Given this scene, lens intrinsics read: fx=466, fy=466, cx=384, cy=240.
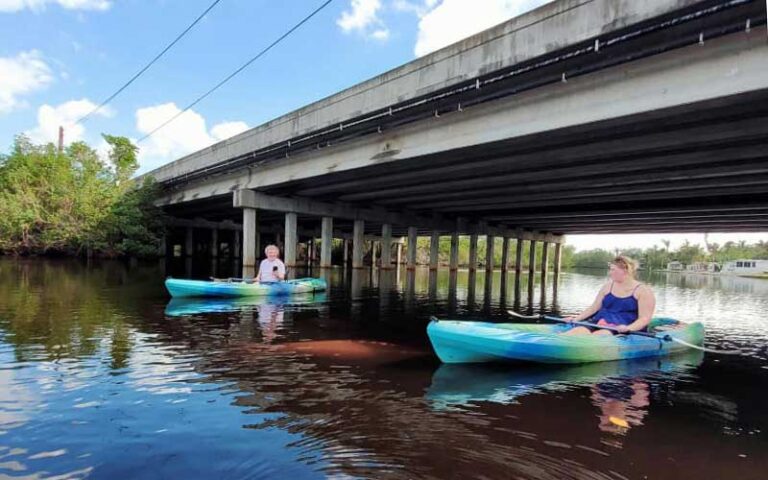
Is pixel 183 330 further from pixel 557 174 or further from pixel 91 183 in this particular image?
pixel 91 183

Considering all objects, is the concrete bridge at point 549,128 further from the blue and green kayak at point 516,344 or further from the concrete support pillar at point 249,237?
the blue and green kayak at point 516,344

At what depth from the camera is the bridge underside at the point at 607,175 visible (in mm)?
12836

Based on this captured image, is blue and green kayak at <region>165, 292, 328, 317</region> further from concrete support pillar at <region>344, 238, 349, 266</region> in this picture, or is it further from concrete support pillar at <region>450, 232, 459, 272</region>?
concrete support pillar at <region>344, 238, 349, 266</region>

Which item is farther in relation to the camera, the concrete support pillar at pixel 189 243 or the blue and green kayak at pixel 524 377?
the concrete support pillar at pixel 189 243

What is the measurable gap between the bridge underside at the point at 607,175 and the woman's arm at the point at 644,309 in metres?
5.09

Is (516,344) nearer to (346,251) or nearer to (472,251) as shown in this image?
(472,251)

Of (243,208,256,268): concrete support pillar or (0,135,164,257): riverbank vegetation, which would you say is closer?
(243,208,256,268): concrete support pillar

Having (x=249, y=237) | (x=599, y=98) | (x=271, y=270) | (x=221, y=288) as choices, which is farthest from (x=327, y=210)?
(x=599, y=98)

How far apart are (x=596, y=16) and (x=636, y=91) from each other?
197cm

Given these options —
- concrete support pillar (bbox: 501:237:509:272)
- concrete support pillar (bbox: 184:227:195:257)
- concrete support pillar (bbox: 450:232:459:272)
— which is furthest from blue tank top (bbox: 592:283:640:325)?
concrete support pillar (bbox: 184:227:195:257)

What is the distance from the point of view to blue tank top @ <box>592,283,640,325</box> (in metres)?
8.02

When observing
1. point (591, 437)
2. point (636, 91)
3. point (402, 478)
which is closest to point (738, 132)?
point (636, 91)

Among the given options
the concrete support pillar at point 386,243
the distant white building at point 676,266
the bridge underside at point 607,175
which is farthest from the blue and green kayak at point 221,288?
the distant white building at point 676,266

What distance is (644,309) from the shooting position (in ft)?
25.6
